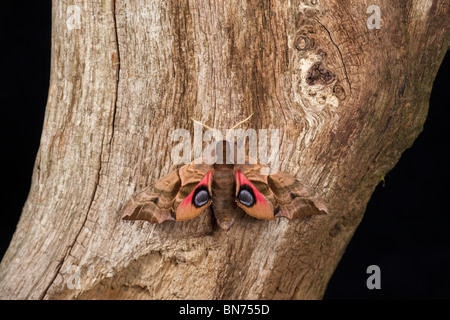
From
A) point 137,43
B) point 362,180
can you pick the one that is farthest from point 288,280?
point 137,43

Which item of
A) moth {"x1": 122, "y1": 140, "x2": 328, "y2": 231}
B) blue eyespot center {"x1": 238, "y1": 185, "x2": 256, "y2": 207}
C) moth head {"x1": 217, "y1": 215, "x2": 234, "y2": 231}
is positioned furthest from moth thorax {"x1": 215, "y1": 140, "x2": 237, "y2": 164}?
moth head {"x1": 217, "y1": 215, "x2": 234, "y2": 231}

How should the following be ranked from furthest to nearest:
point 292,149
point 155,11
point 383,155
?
point 383,155, point 292,149, point 155,11

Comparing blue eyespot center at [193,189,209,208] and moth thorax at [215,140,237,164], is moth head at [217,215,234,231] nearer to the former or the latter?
blue eyespot center at [193,189,209,208]

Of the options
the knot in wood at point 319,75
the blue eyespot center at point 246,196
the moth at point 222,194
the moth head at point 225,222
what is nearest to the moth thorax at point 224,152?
the moth at point 222,194

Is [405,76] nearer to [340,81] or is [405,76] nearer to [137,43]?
[340,81]

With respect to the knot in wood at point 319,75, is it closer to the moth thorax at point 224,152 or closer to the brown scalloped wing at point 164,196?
the moth thorax at point 224,152

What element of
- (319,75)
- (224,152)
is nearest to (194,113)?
(224,152)

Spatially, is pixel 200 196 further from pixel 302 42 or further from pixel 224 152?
pixel 302 42
